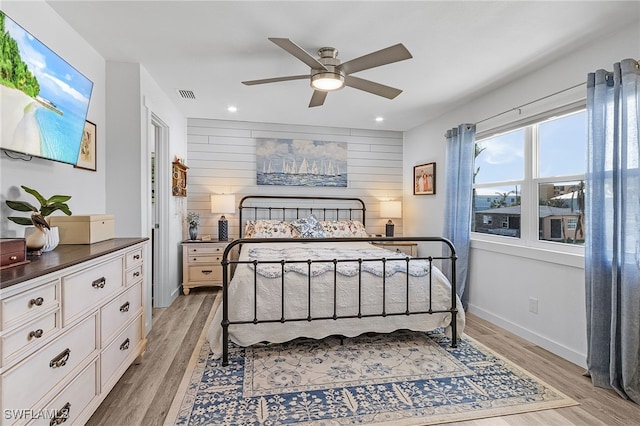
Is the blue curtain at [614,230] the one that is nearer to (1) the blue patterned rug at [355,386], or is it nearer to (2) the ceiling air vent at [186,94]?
(1) the blue patterned rug at [355,386]

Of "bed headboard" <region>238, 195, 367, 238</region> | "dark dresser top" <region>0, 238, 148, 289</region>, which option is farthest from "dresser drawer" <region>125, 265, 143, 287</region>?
"bed headboard" <region>238, 195, 367, 238</region>

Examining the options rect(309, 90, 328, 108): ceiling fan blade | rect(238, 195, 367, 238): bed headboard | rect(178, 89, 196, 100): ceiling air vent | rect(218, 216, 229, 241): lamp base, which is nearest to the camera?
rect(309, 90, 328, 108): ceiling fan blade

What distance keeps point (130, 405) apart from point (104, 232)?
Answer: 111cm

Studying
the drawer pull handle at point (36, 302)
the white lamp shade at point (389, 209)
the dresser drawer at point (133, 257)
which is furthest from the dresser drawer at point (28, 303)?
the white lamp shade at point (389, 209)

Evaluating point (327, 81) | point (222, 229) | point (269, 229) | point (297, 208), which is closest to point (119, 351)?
point (327, 81)

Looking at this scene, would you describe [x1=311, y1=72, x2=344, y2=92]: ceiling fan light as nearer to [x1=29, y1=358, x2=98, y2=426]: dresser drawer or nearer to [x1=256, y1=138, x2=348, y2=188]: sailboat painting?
[x1=29, y1=358, x2=98, y2=426]: dresser drawer

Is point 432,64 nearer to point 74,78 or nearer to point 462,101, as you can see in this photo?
point 462,101

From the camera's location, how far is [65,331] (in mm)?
1481

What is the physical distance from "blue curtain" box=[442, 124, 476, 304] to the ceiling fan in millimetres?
1477

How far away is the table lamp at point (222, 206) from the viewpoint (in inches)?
181

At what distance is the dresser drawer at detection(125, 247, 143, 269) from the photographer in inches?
85.7

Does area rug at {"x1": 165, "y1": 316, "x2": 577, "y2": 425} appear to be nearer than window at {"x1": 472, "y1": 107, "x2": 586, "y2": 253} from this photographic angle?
Yes

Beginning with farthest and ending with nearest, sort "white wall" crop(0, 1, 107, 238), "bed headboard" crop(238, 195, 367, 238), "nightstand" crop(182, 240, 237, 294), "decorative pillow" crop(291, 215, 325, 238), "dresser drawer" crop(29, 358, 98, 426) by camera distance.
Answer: "bed headboard" crop(238, 195, 367, 238) → "decorative pillow" crop(291, 215, 325, 238) → "nightstand" crop(182, 240, 237, 294) → "white wall" crop(0, 1, 107, 238) → "dresser drawer" crop(29, 358, 98, 426)

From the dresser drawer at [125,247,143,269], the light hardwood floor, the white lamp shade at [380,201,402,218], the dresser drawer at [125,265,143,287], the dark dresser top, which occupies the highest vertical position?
the white lamp shade at [380,201,402,218]
